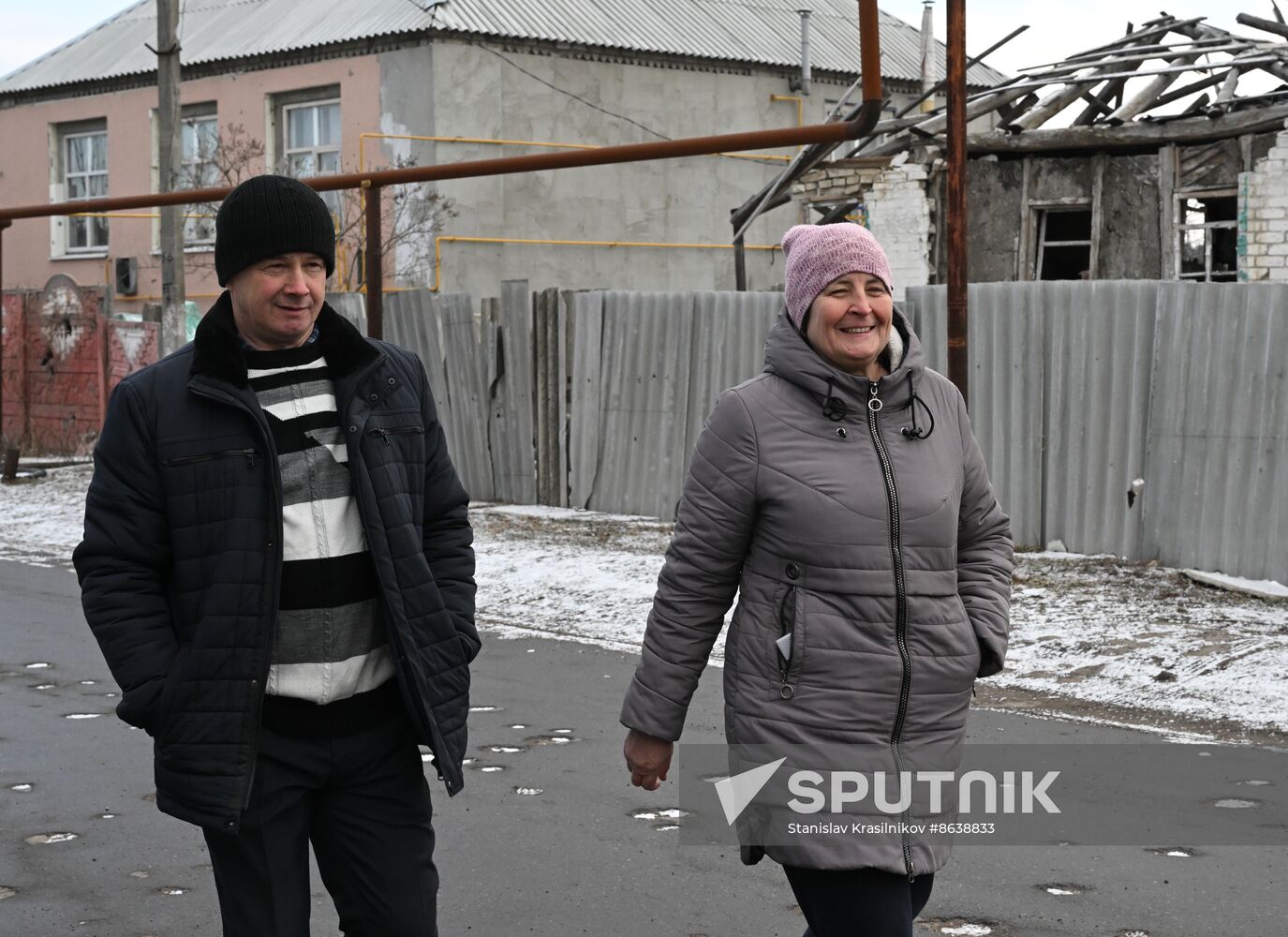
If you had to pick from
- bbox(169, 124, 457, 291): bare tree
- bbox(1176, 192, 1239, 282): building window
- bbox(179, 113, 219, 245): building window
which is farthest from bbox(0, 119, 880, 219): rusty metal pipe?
bbox(179, 113, 219, 245): building window

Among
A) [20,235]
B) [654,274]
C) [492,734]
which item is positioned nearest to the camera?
[492,734]

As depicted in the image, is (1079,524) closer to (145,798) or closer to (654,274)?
(145,798)

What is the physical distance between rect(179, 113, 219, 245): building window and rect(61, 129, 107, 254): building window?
80.8 inches

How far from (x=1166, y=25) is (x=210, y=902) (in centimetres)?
1603

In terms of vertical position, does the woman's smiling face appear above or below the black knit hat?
below

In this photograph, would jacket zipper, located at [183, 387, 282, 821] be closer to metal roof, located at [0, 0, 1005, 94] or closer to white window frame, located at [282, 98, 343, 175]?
metal roof, located at [0, 0, 1005, 94]

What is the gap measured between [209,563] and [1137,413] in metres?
8.15

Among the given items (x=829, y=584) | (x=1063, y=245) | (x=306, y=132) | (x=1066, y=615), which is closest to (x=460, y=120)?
(x=306, y=132)

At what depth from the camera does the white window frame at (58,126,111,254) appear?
28391 mm

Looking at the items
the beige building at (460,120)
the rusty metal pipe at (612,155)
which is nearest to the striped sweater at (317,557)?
the rusty metal pipe at (612,155)

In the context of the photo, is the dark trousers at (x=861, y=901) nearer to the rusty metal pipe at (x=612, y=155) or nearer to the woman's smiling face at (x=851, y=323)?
the woman's smiling face at (x=851, y=323)

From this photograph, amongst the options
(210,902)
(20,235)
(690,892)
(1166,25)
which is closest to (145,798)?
(210,902)

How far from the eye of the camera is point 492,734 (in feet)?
22.1

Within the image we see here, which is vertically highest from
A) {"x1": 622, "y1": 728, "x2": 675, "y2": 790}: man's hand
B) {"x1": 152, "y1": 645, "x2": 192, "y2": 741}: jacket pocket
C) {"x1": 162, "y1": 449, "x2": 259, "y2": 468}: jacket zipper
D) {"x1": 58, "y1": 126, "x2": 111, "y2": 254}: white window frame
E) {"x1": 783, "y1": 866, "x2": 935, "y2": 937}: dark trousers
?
{"x1": 58, "y1": 126, "x2": 111, "y2": 254}: white window frame
